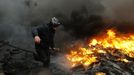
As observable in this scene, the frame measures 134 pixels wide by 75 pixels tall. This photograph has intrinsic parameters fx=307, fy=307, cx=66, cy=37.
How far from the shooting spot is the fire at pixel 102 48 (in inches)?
513

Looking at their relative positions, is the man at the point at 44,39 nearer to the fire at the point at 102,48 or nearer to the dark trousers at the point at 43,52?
the dark trousers at the point at 43,52

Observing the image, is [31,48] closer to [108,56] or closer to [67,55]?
[67,55]

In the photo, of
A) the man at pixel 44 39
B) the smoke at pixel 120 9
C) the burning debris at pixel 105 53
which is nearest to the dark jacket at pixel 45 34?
the man at pixel 44 39

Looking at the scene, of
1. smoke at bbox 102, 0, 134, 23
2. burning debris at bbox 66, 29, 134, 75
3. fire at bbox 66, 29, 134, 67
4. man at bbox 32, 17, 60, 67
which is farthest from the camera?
smoke at bbox 102, 0, 134, 23

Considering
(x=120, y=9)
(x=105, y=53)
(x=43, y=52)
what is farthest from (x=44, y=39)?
(x=120, y=9)

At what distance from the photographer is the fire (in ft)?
42.8

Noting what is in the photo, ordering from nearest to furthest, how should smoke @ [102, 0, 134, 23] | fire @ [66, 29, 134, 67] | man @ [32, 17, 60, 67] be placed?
man @ [32, 17, 60, 67] < fire @ [66, 29, 134, 67] < smoke @ [102, 0, 134, 23]

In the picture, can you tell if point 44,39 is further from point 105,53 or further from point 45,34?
point 105,53

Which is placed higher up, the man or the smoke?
the smoke

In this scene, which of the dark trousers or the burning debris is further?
the burning debris

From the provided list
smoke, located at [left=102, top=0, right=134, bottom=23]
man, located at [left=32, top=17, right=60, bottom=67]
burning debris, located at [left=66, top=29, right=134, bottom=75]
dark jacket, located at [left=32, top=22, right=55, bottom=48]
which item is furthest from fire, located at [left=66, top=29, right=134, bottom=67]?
smoke, located at [left=102, top=0, right=134, bottom=23]

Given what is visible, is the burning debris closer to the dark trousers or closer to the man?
the dark trousers

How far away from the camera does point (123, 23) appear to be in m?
17.0

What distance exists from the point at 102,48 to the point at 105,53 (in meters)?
0.50
